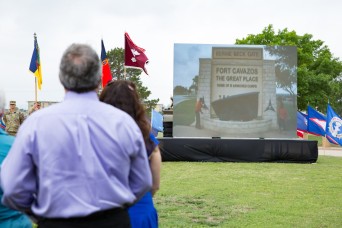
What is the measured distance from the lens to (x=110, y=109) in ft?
7.91

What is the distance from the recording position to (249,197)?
9.02m

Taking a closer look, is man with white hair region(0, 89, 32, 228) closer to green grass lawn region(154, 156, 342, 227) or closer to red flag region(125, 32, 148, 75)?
green grass lawn region(154, 156, 342, 227)

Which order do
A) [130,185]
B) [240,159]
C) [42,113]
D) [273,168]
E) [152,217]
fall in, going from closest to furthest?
1. [42,113]
2. [130,185]
3. [152,217]
4. [273,168]
5. [240,159]

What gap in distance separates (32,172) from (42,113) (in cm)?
25

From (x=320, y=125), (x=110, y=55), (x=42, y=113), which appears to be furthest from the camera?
(x=110, y=55)

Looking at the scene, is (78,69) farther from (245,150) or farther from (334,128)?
(334,128)

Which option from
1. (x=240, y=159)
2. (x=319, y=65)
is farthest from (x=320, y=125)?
(x=319, y=65)

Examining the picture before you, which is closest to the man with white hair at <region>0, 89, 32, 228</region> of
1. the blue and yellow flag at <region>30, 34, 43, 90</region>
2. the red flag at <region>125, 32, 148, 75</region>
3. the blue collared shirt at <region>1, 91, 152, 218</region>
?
the blue collared shirt at <region>1, 91, 152, 218</region>

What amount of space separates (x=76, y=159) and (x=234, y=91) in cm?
1500

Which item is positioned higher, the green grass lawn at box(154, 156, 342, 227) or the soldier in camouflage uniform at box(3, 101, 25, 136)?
the soldier in camouflage uniform at box(3, 101, 25, 136)

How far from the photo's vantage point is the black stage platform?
639 inches

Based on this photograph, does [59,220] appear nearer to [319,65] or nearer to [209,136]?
[209,136]

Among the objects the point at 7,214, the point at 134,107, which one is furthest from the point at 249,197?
the point at 7,214

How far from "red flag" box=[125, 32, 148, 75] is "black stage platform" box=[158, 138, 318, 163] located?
2516 mm
